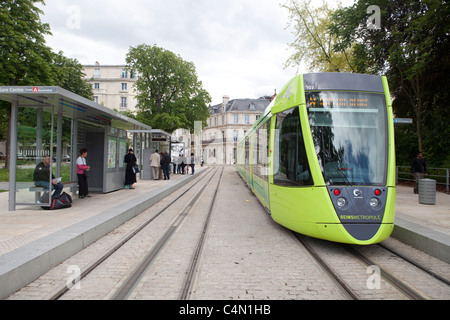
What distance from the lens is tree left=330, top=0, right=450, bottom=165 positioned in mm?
13055

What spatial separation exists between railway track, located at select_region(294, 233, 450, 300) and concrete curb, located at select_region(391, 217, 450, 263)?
516 millimetres

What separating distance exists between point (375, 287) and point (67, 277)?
3668mm

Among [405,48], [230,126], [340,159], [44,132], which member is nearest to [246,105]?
[230,126]

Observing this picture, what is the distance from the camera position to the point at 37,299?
119 inches

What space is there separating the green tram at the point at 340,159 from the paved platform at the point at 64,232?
113 cm

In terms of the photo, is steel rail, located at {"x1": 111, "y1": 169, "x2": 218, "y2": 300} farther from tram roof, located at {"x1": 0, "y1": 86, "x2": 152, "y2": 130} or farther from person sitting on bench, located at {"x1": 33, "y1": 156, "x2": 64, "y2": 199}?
tram roof, located at {"x1": 0, "y1": 86, "x2": 152, "y2": 130}

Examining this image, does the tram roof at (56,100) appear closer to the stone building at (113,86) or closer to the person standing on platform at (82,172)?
the person standing on platform at (82,172)

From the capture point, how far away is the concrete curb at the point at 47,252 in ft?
10.4

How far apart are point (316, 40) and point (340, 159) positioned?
17827 millimetres

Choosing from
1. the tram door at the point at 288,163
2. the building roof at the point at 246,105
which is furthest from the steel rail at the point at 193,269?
the building roof at the point at 246,105

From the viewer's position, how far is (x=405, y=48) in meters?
13.3

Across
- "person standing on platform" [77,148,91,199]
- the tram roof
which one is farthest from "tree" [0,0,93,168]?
"person standing on platform" [77,148,91,199]
